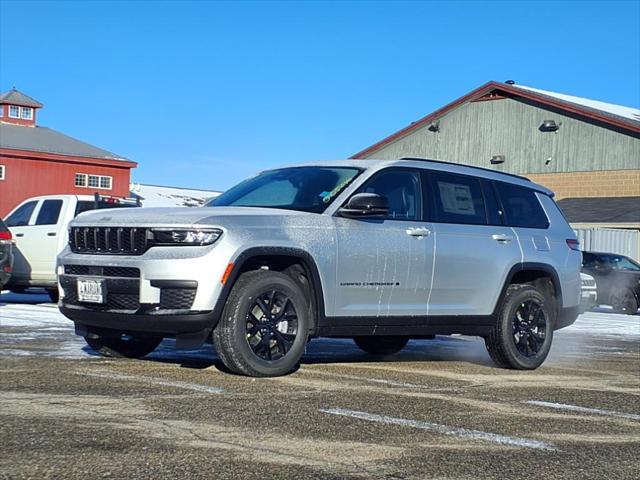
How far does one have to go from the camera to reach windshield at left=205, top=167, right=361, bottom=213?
802 centimetres

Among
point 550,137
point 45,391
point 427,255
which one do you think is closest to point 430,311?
point 427,255

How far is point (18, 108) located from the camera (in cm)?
5022

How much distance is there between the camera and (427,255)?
8.36 meters

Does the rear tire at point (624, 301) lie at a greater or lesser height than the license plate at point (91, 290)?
lesser

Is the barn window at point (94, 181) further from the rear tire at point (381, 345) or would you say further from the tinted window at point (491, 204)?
the tinted window at point (491, 204)

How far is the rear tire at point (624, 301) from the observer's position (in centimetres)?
2378

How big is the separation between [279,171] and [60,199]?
8969 millimetres

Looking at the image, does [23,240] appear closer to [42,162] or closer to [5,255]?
[5,255]

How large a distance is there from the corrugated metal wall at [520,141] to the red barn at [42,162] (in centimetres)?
1434

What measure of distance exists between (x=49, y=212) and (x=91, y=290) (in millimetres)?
9799

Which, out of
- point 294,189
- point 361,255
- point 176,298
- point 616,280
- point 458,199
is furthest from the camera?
point 616,280

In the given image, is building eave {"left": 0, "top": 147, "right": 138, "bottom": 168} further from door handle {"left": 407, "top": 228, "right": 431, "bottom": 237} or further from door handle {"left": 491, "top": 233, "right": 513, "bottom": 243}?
door handle {"left": 407, "top": 228, "right": 431, "bottom": 237}

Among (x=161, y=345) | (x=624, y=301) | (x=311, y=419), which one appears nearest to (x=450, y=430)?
(x=311, y=419)

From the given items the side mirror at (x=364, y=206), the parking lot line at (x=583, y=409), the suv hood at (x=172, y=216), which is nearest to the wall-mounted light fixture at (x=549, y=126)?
the side mirror at (x=364, y=206)
